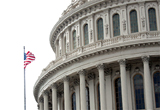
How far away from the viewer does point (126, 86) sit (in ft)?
197

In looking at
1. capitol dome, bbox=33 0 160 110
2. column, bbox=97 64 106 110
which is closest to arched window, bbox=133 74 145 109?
capitol dome, bbox=33 0 160 110

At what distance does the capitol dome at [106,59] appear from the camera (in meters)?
60.2

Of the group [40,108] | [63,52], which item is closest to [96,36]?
[63,52]

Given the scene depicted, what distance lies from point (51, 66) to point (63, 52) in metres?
3.32

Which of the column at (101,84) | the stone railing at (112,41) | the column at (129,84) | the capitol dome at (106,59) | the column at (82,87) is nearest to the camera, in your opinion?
the capitol dome at (106,59)

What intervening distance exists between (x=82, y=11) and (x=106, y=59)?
367 inches

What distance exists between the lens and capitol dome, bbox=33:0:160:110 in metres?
60.2

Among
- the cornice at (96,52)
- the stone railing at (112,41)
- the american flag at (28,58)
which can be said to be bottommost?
the cornice at (96,52)

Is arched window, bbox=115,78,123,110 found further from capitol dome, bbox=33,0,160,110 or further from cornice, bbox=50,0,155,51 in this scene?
cornice, bbox=50,0,155,51

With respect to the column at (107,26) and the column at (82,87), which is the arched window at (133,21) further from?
the column at (82,87)

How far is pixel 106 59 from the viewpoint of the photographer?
61.1m

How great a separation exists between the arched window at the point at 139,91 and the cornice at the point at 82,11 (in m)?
9.01

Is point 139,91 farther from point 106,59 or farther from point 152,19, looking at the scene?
point 152,19

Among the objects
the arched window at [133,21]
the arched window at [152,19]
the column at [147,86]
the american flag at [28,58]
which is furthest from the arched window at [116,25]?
the american flag at [28,58]
